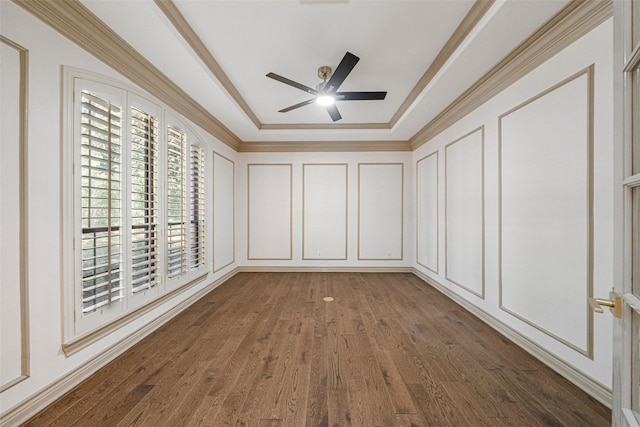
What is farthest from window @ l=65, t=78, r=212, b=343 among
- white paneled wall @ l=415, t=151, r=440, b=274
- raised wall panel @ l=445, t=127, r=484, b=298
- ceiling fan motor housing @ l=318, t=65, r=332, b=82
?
white paneled wall @ l=415, t=151, r=440, b=274

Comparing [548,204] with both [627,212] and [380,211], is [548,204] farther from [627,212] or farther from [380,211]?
[380,211]

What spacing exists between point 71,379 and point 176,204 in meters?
1.79

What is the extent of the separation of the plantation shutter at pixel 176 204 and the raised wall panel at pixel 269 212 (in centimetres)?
196

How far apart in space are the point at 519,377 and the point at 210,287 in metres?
3.78

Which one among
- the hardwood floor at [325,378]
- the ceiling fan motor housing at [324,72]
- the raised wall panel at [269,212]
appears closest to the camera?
the hardwood floor at [325,378]

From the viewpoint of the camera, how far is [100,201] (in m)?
1.96

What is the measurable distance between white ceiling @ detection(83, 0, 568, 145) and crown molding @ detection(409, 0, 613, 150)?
0.08 meters

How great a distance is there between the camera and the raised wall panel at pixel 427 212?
4.11m

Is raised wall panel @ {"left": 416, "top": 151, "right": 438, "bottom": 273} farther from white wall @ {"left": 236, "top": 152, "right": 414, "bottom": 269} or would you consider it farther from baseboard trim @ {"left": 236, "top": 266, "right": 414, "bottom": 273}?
baseboard trim @ {"left": 236, "top": 266, "right": 414, "bottom": 273}

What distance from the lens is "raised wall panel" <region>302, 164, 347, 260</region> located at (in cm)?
506

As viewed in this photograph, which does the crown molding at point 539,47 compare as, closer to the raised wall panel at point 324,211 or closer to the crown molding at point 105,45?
the raised wall panel at point 324,211

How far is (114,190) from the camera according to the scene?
6.85 feet

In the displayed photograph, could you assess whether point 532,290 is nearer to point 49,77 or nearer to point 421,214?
point 421,214

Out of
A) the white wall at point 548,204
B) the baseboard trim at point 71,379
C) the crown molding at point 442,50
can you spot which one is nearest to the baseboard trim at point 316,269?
the white wall at point 548,204
